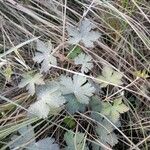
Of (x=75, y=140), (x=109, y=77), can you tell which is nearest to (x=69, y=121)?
(x=75, y=140)

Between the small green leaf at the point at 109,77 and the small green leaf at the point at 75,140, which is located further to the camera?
the small green leaf at the point at 109,77

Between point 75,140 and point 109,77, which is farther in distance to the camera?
point 109,77

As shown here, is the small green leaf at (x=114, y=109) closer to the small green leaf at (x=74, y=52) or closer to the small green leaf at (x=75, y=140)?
the small green leaf at (x=75, y=140)

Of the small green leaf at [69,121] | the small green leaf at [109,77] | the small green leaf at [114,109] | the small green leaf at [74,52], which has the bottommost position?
the small green leaf at [69,121]

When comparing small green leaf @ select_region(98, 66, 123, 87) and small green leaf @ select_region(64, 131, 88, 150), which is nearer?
small green leaf @ select_region(64, 131, 88, 150)

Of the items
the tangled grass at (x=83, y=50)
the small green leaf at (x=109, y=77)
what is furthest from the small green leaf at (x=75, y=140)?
the small green leaf at (x=109, y=77)

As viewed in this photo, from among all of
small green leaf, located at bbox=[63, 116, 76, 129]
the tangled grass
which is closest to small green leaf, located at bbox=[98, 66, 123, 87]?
the tangled grass

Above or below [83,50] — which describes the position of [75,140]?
below

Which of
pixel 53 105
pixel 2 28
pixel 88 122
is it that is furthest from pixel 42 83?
pixel 2 28

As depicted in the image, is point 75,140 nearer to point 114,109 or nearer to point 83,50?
point 114,109

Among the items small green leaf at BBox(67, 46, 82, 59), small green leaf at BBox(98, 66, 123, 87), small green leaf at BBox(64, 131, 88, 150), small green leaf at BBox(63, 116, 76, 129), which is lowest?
small green leaf at BBox(64, 131, 88, 150)

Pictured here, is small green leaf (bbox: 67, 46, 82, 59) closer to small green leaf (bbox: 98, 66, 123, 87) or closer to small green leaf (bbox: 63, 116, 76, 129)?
small green leaf (bbox: 98, 66, 123, 87)

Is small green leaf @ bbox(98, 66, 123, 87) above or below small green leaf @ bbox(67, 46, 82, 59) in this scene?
below
